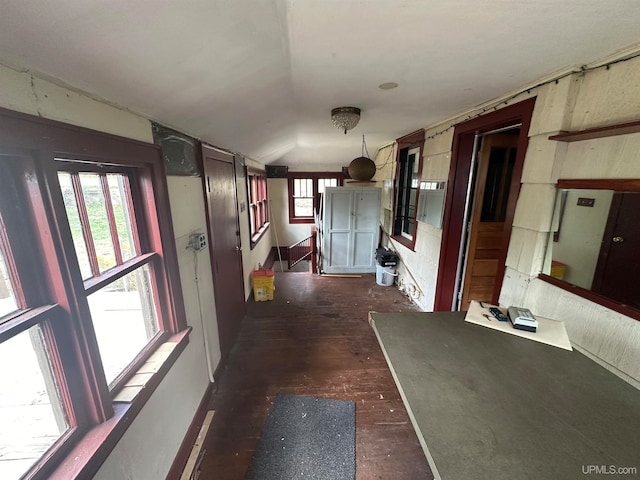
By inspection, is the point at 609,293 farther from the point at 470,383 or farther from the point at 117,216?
the point at 117,216

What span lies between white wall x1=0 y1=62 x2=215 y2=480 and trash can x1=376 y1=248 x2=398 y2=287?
268 cm

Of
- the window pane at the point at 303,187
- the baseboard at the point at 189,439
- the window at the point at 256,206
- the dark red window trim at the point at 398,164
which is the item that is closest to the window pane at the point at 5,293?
the baseboard at the point at 189,439

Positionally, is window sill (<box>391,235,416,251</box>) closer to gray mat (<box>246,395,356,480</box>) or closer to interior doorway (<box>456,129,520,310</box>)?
interior doorway (<box>456,129,520,310</box>)

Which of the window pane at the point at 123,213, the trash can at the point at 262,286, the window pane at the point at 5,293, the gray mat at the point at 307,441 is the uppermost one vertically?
the window pane at the point at 123,213

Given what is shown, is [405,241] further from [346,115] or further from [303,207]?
[303,207]

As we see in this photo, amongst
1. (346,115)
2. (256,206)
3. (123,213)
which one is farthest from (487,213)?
(256,206)

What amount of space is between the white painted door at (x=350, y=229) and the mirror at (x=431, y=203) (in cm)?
128

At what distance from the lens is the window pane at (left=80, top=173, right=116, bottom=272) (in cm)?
108

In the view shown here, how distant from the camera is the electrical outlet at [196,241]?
1.81 m

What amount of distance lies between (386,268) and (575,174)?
A: 9.31 ft

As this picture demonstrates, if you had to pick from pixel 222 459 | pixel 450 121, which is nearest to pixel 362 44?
pixel 450 121

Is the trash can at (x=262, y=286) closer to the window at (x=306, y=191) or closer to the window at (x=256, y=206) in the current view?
the window at (x=256, y=206)

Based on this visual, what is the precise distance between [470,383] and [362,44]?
1.45 m

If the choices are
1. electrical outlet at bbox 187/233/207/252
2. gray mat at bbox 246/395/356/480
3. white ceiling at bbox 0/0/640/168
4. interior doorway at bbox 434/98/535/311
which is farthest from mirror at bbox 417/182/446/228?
electrical outlet at bbox 187/233/207/252
